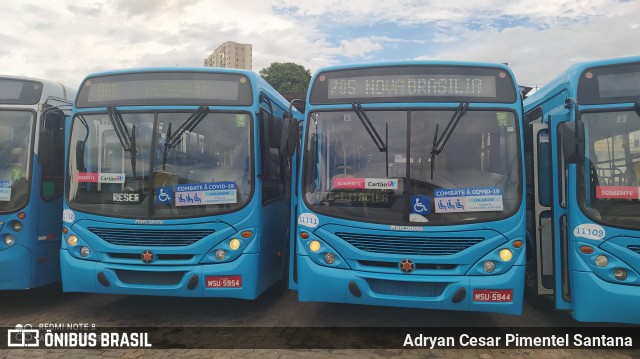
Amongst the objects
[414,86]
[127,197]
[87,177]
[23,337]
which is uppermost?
[414,86]

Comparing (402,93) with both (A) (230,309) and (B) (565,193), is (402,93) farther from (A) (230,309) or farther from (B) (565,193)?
(A) (230,309)

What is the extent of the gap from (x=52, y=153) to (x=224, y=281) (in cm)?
295

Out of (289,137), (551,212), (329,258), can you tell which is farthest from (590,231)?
(289,137)

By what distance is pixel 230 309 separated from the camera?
A: 6379 millimetres

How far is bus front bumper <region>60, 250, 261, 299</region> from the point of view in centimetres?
541

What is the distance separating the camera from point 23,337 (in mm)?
5070

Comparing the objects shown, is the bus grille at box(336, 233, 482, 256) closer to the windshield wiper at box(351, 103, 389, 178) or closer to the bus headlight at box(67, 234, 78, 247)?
the windshield wiper at box(351, 103, 389, 178)

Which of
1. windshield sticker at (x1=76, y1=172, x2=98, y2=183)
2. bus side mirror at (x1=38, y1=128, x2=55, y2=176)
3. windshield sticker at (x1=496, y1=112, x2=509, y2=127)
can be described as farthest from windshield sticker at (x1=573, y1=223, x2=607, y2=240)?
bus side mirror at (x1=38, y1=128, x2=55, y2=176)

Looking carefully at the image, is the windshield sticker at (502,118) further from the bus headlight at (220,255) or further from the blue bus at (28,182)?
the blue bus at (28,182)

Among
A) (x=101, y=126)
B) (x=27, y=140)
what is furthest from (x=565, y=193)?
(x=27, y=140)

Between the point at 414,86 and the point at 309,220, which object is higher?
the point at 414,86

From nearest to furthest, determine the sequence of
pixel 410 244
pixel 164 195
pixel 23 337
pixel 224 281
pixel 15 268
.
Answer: pixel 410 244
pixel 23 337
pixel 224 281
pixel 164 195
pixel 15 268

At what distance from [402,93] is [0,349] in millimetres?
4862

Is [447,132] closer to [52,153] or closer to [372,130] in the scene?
[372,130]
